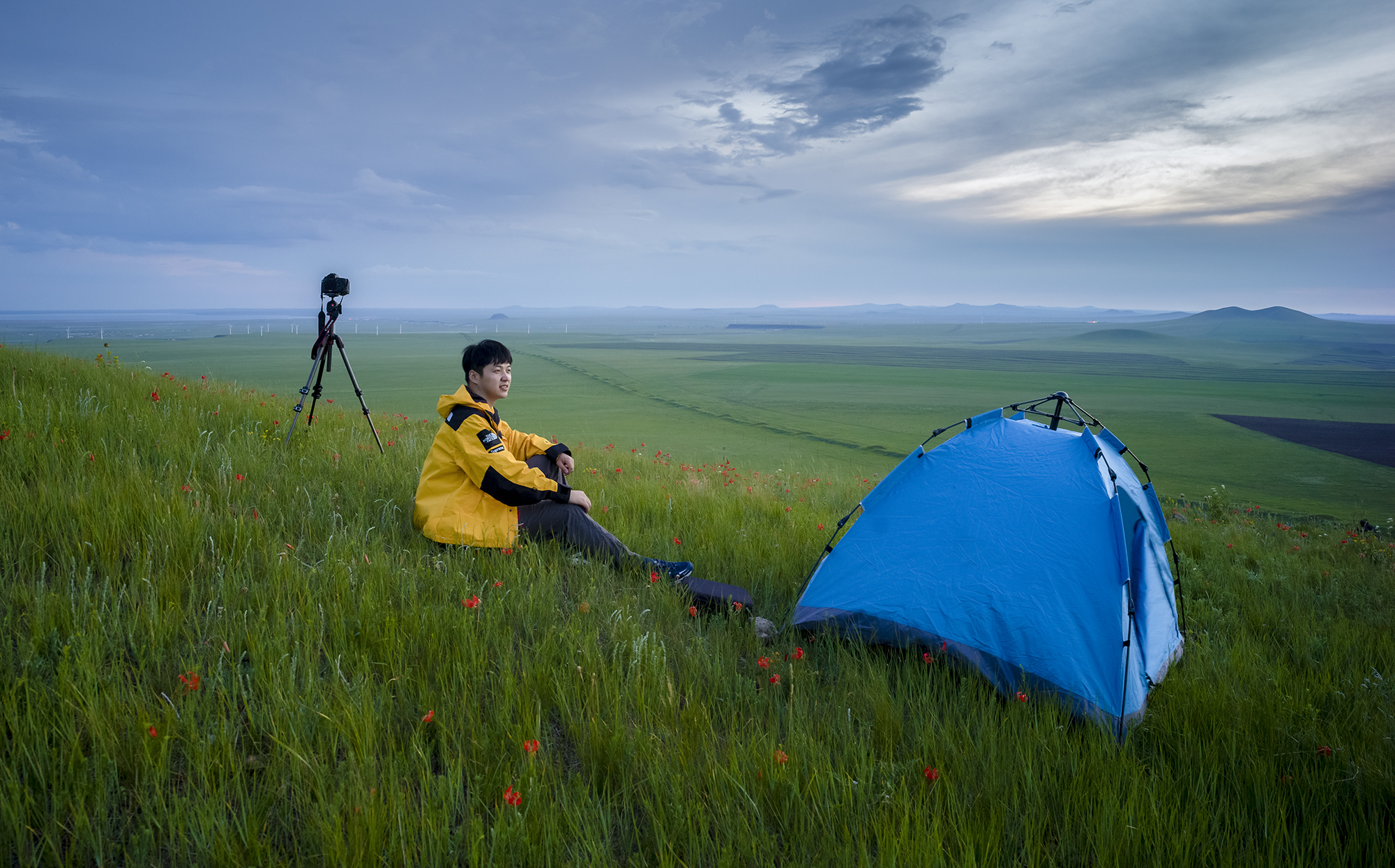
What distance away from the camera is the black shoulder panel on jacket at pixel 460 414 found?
495 cm

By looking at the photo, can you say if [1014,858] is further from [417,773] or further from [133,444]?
[133,444]

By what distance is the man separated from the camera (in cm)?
492

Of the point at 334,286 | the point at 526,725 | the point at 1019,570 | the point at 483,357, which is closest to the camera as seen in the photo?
the point at 526,725

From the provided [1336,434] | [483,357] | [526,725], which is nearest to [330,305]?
[483,357]

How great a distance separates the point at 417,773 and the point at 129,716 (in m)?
1.21

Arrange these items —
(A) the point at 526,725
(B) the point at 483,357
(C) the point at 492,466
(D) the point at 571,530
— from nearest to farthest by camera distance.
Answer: (A) the point at 526,725, (C) the point at 492,466, (B) the point at 483,357, (D) the point at 571,530

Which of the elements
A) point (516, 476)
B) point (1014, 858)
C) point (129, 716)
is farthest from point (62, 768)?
point (1014, 858)

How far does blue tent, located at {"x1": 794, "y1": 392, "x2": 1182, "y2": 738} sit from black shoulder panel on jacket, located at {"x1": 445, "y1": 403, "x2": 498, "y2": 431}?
276 cm

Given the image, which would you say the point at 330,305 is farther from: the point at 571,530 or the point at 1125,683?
the point at 1125,683

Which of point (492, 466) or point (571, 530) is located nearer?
point (492, 466)

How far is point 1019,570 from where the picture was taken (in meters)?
4.22

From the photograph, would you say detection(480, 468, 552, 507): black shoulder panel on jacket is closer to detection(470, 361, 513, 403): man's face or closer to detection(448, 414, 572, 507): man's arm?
detection(448, 414, 572, 507): man's arm

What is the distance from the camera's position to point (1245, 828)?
3.00 meters

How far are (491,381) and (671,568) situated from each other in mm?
2039
